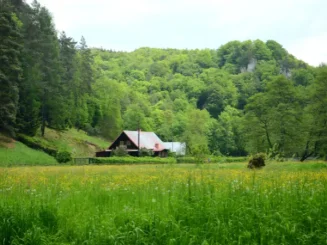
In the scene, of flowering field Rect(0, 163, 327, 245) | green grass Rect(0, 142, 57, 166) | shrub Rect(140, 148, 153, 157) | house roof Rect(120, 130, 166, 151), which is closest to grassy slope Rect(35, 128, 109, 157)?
house roof Rect(120, 130, 166, 151)

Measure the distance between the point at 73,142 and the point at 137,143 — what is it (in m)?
16.1

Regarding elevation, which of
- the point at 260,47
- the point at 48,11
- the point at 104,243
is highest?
the point at 260,47

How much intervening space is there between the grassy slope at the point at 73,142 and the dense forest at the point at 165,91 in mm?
1843

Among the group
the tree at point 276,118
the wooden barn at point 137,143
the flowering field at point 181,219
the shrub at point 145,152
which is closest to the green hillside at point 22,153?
the shrub at point 145,152

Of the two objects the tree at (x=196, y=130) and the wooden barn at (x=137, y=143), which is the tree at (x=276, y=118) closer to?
the wooden barn at (x=137, y=143)

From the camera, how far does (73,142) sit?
65688mm

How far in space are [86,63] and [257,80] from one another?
7192 centimetres

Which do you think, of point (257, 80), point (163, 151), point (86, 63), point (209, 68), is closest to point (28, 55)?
point (86, 63)

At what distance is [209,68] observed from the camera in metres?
159

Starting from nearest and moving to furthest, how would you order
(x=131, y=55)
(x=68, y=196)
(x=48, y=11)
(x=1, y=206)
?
(x=1, y=206) < (x=68, y=196) < (x=48, y=11) < (x=131, y=55)

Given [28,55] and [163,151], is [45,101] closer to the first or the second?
[28,55]

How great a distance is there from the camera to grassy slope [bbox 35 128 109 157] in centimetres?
5875

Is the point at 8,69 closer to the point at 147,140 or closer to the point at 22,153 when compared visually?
the point at 22,153

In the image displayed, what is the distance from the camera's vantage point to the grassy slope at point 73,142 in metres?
58.8
